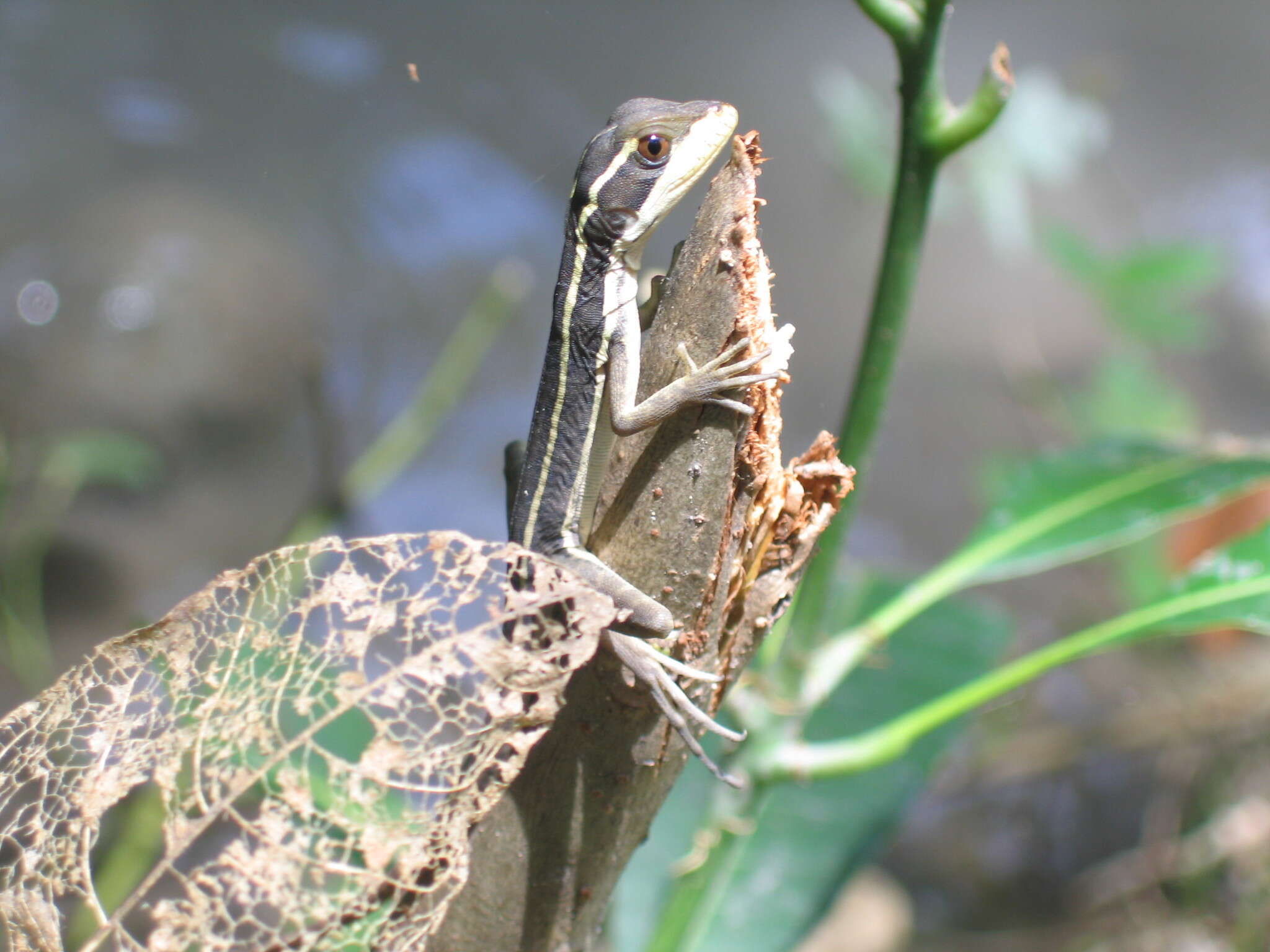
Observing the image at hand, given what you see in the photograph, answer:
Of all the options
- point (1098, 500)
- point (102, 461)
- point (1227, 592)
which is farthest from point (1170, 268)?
point (102, 461)

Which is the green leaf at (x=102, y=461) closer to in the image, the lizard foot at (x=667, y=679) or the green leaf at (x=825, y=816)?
the green leaf at (x=825, y=816)

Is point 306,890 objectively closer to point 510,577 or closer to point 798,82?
point 510,577

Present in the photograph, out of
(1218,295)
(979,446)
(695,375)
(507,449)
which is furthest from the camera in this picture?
(1218,295)

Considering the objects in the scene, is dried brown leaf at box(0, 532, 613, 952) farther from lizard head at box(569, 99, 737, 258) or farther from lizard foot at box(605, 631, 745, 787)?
lizard head at box(569, 99, 737, 258)

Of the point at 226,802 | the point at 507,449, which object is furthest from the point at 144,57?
the point at 226,802

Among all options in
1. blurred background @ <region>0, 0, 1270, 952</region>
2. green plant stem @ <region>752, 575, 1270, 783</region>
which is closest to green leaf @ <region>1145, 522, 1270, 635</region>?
green plant stem @ <region>752, 575, 1270, 783</region>

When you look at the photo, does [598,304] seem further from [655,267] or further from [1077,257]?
[1077,257]

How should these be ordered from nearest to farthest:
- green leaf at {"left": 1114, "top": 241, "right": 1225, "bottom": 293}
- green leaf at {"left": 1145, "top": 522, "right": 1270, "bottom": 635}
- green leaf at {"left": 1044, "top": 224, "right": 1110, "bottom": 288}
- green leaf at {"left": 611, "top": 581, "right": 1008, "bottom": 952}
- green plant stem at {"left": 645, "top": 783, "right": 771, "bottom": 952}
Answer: green leaf at {"left": 1145, "top": 522, "right": 1270, "bottom": 635}
green plant stem at {"left": 645, "top": 783, "right": 771, "bottom": 952}
green leaf at {"left": 611, "top": 581, "right": 1008, "bottom": 952}
green leaf at {"left": 1114, "top": 241, "right": 1225, "bottom": 293}
green leaf at {"left": 1044, "top": 224, "right": 1110, "bottom": 288}

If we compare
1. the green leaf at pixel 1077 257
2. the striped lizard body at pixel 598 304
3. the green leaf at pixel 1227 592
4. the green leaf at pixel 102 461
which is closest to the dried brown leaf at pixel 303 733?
the striped lizard body at pixel 598 304
